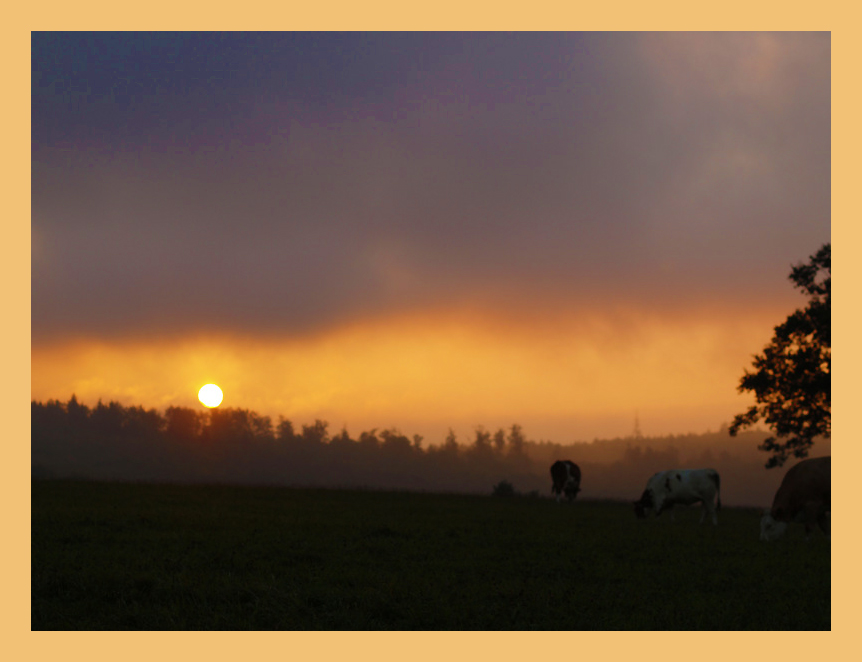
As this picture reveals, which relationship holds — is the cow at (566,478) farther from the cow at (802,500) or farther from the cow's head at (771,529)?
the cow's head at (771,529)

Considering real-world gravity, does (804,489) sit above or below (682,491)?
above

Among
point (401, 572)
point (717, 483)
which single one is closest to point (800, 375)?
point (717, 483)

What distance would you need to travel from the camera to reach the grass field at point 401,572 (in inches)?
448

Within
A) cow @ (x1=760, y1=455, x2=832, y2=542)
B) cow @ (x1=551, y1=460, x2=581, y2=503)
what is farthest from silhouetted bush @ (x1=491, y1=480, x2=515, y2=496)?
cow @ (x1=760, y1=455, x2=832, y2=542)

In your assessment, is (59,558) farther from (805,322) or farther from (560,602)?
(805,322)

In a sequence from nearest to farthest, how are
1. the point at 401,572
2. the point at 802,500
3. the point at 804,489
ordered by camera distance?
the point at 401,572, the point at 802,500, the point at 804,489

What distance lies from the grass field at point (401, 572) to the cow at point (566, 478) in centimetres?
1466

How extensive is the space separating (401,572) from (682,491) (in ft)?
66.4

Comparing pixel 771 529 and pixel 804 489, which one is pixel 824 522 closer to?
pixel 804 489

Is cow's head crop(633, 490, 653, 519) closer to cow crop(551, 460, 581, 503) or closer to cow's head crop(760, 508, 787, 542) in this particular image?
cow's head crop(760, 508, 787, 542)

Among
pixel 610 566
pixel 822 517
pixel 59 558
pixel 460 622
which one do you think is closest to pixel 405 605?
pixel 460 622

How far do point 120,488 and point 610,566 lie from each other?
26.2m

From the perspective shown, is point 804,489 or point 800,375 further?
point 800,375

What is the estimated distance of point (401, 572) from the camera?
14727 millimetres
